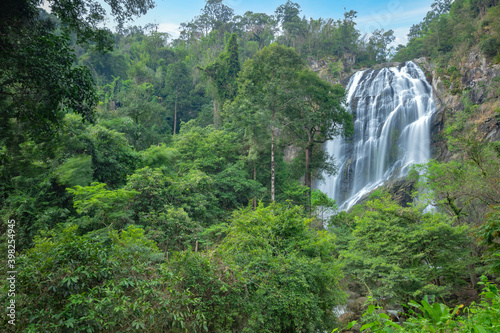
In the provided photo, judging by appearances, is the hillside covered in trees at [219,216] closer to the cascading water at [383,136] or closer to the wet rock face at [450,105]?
the wet rock face at [450,105]

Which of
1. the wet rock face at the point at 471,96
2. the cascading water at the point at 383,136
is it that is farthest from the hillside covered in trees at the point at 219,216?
the cascading water at the point at 383,136

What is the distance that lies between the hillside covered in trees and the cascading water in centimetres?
165

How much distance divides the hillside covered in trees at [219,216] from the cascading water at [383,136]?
1.65 m

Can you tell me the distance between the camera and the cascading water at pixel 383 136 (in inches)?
956

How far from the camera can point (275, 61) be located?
1884cm

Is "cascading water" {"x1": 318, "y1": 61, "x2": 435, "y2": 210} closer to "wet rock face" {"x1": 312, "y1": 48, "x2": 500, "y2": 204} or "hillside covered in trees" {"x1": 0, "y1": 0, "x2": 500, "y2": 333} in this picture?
"wet rock face" {"x1": 312, "y1": 48, "x2": 500, "y2": 204}

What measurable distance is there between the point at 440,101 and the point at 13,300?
29.5 metres

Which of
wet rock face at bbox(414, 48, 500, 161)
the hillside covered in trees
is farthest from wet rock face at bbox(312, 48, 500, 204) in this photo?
the hillside covered in trees

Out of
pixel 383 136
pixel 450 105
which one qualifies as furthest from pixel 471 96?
pixel 383 136

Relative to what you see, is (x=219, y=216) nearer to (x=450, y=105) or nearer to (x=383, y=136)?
(x=383, y=136)

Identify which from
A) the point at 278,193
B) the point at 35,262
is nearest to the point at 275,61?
the point at 278,193

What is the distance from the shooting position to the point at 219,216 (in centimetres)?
Answer: 1569

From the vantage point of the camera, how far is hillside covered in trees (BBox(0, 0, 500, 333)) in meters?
3.95

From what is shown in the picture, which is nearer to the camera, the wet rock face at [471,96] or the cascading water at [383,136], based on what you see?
the wet rock face at [471,96]
